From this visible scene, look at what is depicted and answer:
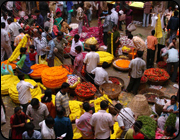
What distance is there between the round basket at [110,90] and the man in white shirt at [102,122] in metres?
1.94

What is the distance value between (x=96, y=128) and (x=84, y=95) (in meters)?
1.93

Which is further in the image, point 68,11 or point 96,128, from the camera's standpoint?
point 68,11

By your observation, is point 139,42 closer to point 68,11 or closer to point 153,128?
point 153,128

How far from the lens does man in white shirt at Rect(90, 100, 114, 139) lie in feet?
12.5

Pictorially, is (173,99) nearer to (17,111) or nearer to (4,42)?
(17,111)

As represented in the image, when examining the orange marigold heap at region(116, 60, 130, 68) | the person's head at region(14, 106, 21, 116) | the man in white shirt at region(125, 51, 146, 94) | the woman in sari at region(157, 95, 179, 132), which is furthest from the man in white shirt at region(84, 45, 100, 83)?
the person's head at region(14, 106, 21, 116)

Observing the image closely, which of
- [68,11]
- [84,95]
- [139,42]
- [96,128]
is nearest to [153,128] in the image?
[96,128]

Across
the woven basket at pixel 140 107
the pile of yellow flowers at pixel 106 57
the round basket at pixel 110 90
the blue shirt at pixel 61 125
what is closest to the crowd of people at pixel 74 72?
the blue shirt at pixel 61 125

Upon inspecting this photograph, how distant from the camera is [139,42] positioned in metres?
7.54

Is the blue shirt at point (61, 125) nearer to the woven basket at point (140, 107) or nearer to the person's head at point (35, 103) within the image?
the person's head at point (35, 103)

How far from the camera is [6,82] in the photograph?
650 cm

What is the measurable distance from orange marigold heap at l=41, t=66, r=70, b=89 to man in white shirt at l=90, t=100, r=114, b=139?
261cm

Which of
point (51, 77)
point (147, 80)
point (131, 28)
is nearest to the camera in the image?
point (51, 77)

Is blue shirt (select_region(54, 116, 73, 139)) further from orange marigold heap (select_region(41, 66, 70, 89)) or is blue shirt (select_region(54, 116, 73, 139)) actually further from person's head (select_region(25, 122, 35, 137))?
orange marigold heap (select_region(41, 66, 70, 89))
